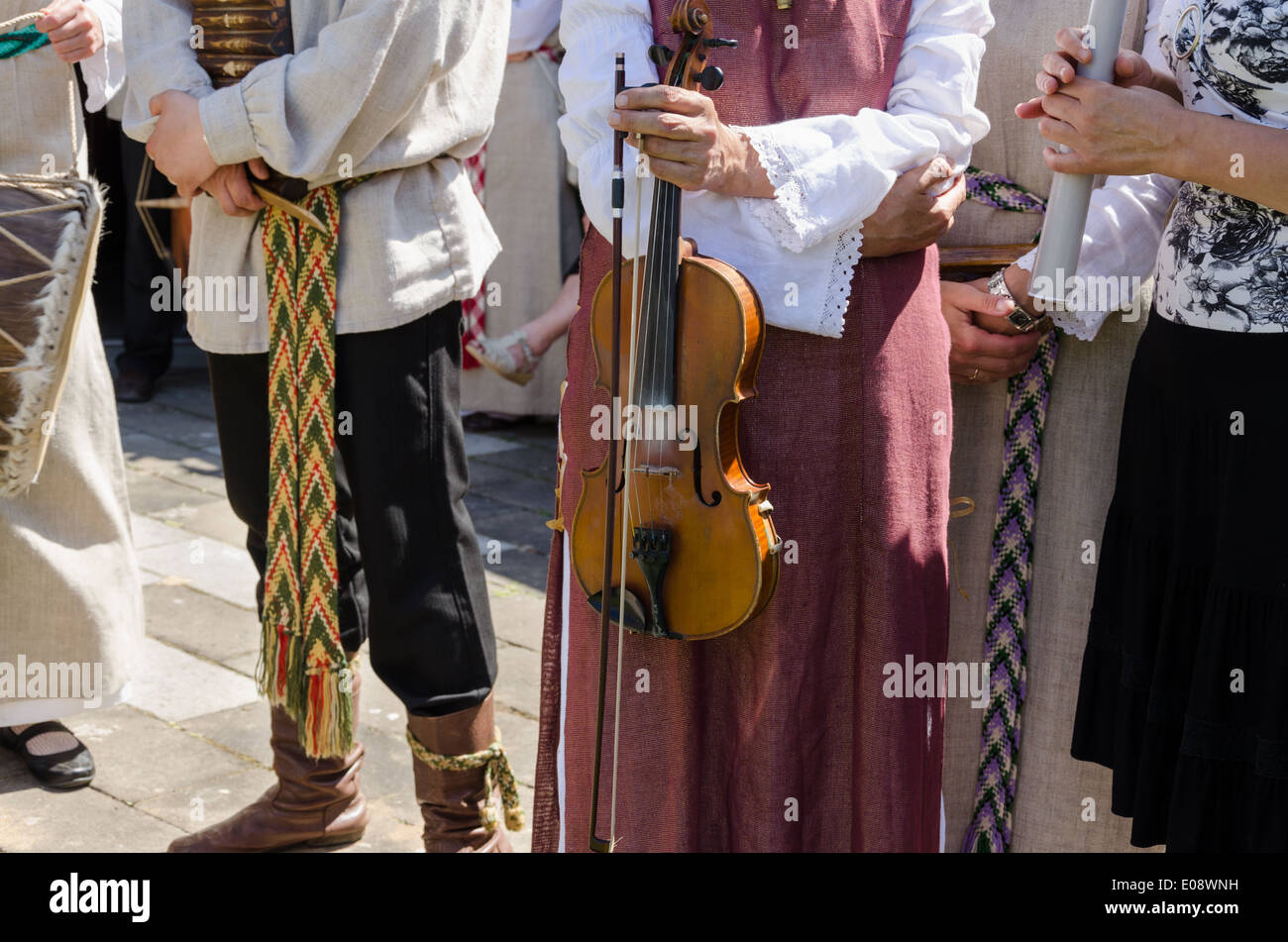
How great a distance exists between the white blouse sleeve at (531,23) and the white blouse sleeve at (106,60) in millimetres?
2643

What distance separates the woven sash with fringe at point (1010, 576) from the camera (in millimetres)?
2609

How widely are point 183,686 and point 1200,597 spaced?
2.84m

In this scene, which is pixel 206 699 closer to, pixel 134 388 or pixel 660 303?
pixel 660 303

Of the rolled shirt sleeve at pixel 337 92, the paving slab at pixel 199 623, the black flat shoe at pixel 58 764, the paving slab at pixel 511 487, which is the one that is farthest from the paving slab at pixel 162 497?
the rolled shirt sleeve at pixel 337 92

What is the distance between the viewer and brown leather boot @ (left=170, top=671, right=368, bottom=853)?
121 inches

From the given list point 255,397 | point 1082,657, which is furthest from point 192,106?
point 1082,657

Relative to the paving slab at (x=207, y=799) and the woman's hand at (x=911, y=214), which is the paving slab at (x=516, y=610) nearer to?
the paving slab at (x=207, y=799)

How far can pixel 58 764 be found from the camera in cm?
343

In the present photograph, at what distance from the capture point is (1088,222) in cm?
246

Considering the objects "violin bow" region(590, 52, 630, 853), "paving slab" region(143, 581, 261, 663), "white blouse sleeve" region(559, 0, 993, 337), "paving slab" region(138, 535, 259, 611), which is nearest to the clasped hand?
"white blouse sleeve" region(559, 0, 993, 337)

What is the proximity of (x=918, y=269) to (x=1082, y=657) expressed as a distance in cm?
78

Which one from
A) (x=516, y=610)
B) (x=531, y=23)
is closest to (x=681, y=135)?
(x=516, y=610)

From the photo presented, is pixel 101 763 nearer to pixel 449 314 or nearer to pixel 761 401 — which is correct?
pixel 449 314

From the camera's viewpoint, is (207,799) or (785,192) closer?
(785,192)
